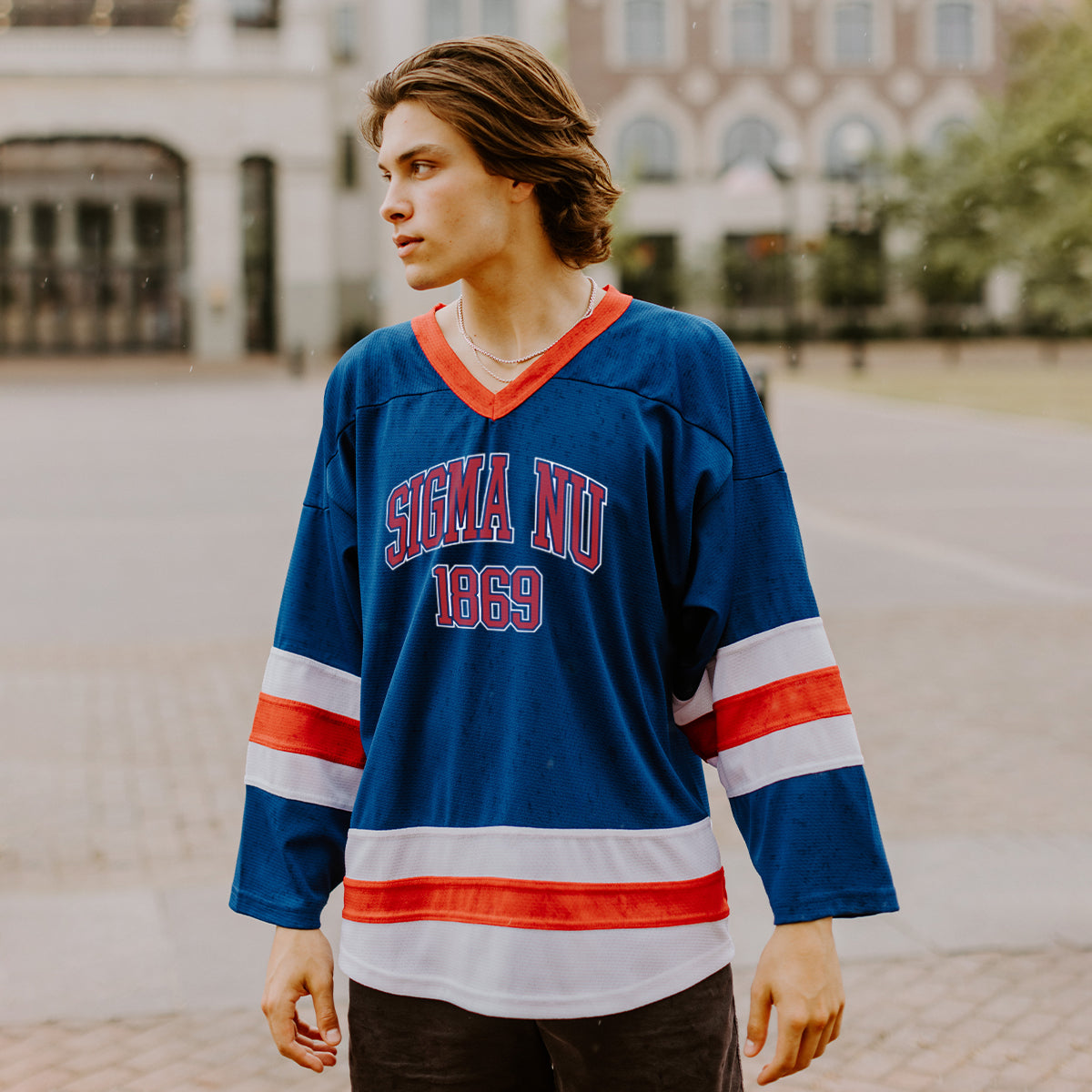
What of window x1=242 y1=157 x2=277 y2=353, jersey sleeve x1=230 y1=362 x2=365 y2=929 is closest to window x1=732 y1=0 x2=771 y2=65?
window x1=242 y1=157 x2=277 y2=353

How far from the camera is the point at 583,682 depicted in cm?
181

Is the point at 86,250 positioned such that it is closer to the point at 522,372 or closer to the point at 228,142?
the point at 228,142

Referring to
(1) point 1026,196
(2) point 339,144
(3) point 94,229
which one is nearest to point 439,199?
(1) point 1026,196

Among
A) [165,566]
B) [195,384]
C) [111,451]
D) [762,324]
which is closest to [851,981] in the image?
[165,566]

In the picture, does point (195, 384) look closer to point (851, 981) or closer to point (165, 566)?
point (165, 566)

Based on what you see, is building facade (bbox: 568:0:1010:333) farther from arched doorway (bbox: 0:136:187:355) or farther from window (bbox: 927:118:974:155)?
arched doorway (bbox: 0:136:187:355)

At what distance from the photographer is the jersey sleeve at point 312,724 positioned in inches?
77.7

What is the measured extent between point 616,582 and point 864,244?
2057 inches

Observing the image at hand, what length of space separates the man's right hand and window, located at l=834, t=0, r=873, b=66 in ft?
183

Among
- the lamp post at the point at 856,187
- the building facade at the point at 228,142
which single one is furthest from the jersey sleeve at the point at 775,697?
the building facade at the point at 228,142

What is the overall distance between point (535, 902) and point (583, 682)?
0.26 meters

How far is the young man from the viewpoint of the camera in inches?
71.5

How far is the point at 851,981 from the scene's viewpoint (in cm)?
446

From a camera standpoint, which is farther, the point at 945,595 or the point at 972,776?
the point at 945,595
